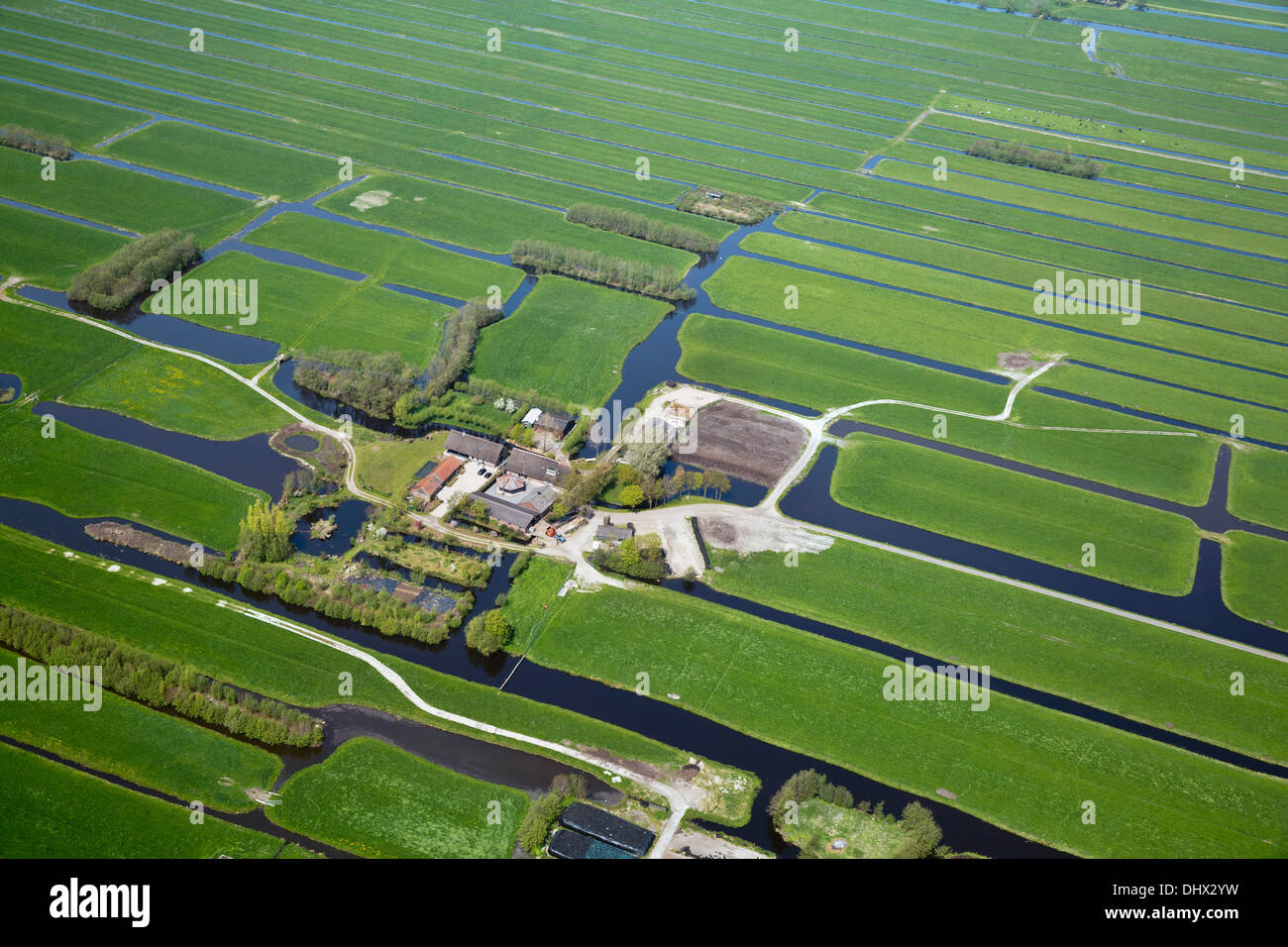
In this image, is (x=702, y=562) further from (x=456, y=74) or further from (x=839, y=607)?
(x=456, y=74)

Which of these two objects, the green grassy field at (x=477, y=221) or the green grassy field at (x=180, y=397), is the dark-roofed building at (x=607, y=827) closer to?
the green grassy field at (x=180, y=397)

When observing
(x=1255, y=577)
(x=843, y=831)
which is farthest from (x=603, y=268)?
(x=843, y=831)

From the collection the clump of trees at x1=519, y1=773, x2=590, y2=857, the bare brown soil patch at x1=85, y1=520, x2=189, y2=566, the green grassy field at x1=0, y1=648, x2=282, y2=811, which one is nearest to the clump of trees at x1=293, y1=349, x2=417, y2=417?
the bare brown soil patch at x1=85, y1=520, x2=189, y2=566

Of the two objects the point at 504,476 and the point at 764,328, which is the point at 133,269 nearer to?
the point at 504,476

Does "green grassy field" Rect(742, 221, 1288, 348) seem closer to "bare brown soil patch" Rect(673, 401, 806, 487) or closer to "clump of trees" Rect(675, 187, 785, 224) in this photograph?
"clump of trees" Rect(675, 187, 785, 224)

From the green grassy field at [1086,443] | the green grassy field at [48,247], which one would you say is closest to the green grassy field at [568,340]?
the green grassy field at [1086,443]

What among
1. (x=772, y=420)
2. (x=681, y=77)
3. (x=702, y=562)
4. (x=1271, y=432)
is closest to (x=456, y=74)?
(x=681, y=77)

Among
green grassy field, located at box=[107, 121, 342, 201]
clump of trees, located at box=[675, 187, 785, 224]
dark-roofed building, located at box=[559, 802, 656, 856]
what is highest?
green grassy field, located at box=[107, 121, 342, 201]
